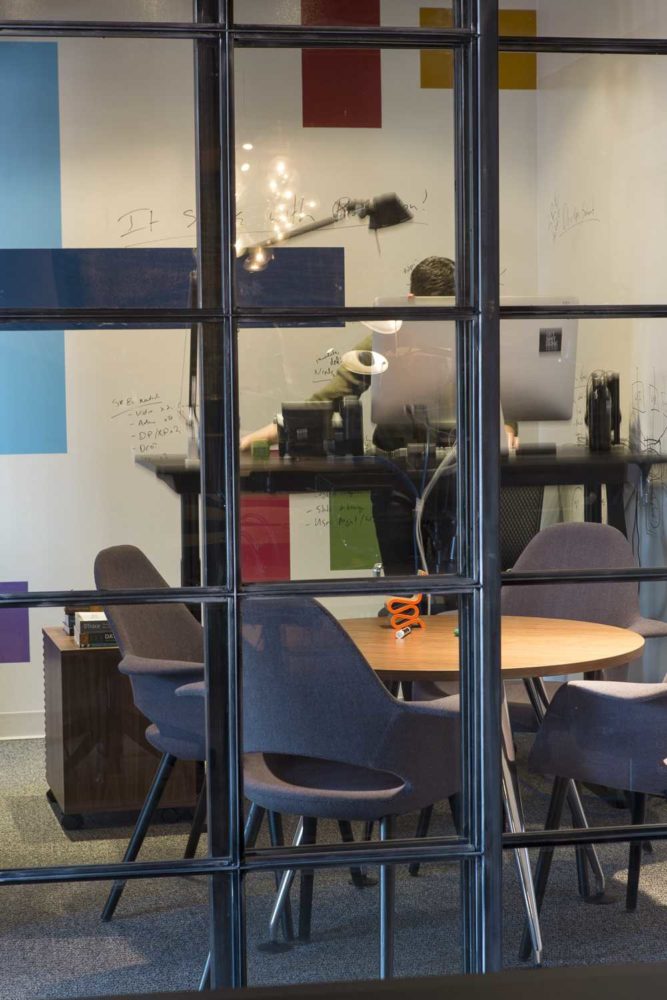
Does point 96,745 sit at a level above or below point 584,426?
below

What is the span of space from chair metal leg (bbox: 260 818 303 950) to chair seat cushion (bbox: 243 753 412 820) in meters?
0.04

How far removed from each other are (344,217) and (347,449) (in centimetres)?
40

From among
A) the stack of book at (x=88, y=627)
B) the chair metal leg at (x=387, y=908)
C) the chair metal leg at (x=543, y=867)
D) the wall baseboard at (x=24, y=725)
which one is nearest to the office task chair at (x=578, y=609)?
the chair metal leg at (x=543, y=867)

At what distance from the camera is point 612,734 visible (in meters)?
2.17

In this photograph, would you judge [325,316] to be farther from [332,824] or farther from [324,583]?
[332,824]

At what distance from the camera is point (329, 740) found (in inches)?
83.6

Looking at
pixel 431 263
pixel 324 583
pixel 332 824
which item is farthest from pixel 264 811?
pixel 431 263

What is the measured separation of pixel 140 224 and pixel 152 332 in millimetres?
181

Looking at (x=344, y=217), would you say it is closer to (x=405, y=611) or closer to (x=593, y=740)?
(x=405, y=611)

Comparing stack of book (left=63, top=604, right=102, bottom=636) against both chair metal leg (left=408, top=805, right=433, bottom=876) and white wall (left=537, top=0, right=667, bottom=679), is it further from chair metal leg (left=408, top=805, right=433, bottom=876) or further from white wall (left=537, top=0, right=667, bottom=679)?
white wall (left=537, top=0, right=667, bottom=679)

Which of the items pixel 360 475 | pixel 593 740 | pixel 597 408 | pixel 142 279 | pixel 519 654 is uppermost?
pixel 142 279

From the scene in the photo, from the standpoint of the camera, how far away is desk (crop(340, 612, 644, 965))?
2082mm

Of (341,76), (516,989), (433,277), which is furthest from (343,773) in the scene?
(516,989)

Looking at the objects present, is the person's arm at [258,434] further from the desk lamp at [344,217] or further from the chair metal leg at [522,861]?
the chair metal leg at [522,861]
